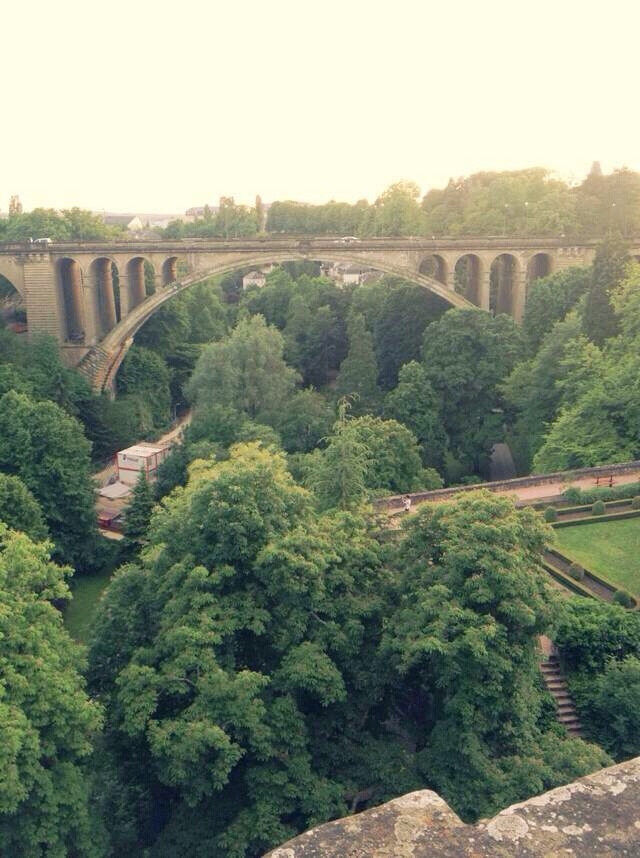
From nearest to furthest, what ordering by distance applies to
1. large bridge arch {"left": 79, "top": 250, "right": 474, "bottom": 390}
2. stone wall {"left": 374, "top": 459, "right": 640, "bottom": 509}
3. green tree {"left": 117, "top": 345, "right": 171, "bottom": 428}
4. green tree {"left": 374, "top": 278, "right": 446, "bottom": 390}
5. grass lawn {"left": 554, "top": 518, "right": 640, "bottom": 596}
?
1. grass lawn {"left": 554, "top": 518, "right": 640, "bottom": 596}
2. stone wall {"left": 374, "top": 459, "right": 640, "bottom": 509}
3. large bridge arch {"left": 79, "top": 250, "right": 474, "bottom": 390}
4. green tree {"left": 374, "top": 278, "right": 446, "bottom": 390}
5. green tree {"left": 117, "top": 345, "right": 171, "bottom": 428}

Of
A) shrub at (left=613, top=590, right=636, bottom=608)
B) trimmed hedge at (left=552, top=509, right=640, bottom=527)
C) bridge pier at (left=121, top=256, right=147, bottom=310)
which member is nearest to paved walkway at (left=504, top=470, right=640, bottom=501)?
trimmed hedge at (left=552, top=509, right=640, bottom=527)

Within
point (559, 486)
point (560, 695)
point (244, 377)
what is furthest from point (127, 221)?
point (560, 695)

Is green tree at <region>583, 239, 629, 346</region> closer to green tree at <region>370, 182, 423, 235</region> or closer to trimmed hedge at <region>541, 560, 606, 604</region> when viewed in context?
trimmed hedge at <region>541, 560, 606, 604</region>

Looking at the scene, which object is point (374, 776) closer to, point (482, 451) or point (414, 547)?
point (414, 547)

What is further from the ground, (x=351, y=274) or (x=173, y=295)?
(x=173, y=295)

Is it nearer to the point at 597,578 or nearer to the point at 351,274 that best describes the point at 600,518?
the point at 597,578

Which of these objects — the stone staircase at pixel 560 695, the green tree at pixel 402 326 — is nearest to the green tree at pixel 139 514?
the stone staircase at pixel 560 695
